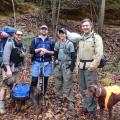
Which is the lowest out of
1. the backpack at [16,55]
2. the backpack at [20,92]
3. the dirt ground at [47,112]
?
the dirt ground at [47,112]

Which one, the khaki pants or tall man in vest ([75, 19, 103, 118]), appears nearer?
tall man in vest ([75, 19, 103, 118])

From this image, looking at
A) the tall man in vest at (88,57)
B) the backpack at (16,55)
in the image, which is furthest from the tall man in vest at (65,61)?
the backpack at (16,55)

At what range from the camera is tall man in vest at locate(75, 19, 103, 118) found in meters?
7.25

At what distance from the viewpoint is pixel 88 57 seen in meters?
7.44

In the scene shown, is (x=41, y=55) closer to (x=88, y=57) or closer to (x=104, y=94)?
(x=88, y=57)

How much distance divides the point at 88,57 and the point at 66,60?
0.76m

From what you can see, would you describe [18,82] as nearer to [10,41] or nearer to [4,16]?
[10,41]

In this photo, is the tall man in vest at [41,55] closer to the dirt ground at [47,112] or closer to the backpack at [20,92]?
the backpack at [20,92]

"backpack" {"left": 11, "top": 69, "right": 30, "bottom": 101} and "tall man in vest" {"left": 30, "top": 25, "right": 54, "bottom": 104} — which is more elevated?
"tall man in vest" {"left": 30, "top": 25, "right": 54, "bottom": 104}

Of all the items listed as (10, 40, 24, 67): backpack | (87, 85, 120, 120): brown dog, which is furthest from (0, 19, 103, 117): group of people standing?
(87, 85, 120, 120): brown dog

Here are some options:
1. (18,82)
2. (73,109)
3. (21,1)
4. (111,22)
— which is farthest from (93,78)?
(111,22)

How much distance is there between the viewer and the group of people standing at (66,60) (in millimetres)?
7363

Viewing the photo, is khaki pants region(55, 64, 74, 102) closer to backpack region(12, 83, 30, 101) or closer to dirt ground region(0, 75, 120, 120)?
dirt ground region(0, 75, 120, 120)

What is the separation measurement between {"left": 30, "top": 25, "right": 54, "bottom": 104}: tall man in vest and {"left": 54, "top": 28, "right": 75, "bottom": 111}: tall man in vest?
0.19m
